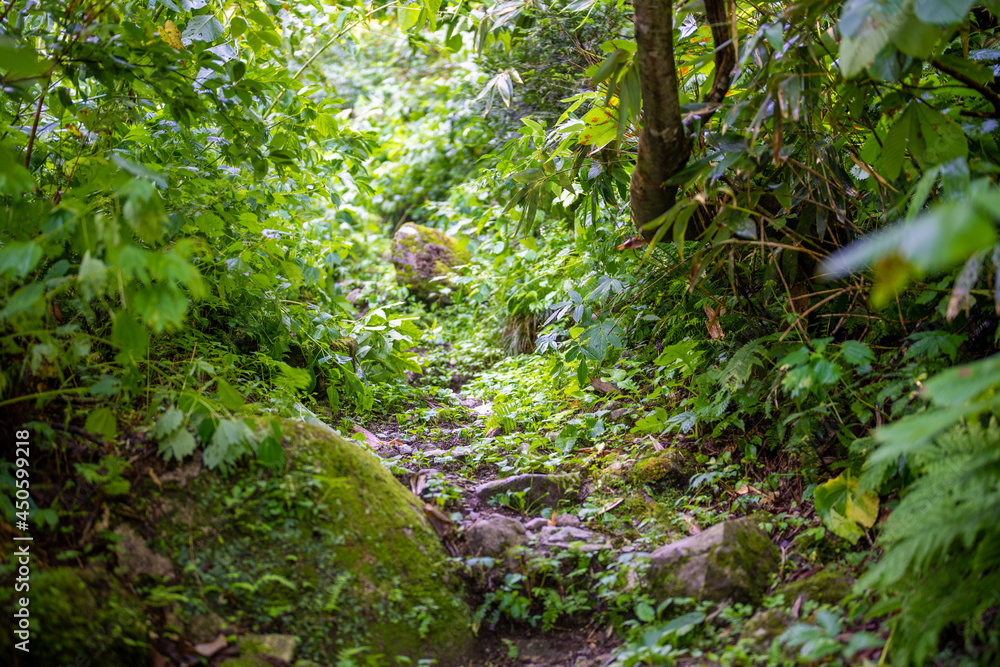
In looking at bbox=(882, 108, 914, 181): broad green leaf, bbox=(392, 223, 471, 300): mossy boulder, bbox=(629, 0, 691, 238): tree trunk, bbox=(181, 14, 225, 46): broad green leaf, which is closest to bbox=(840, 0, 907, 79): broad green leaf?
bbox=(882, 108, 914, 181): broad green leaf

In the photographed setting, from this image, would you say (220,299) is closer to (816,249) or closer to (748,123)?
(748,123)

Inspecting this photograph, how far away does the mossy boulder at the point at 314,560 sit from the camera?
170cm

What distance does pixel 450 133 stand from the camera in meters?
6.79

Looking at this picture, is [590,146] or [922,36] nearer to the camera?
[922,36]

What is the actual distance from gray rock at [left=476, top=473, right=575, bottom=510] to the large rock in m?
0.61

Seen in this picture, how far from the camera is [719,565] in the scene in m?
1.88

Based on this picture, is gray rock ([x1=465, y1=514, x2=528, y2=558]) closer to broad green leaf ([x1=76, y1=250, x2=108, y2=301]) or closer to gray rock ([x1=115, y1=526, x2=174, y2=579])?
gray rock ([x1=115, y1=526, x2=174, y2=579])

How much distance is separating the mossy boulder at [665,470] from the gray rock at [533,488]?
286mm

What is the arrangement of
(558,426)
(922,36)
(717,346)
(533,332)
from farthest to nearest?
(533,332) < (558,426) < (717,346) < (922,36)

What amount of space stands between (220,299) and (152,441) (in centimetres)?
95

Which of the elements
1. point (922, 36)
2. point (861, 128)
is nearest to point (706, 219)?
point (861, 128)

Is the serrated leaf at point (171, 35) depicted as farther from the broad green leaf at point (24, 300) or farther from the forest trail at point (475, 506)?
the forest trail at point (475, 506)

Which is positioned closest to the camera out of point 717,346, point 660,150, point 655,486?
point 660,150

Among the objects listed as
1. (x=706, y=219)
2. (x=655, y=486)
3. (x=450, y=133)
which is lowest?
(x=655, y=486)
